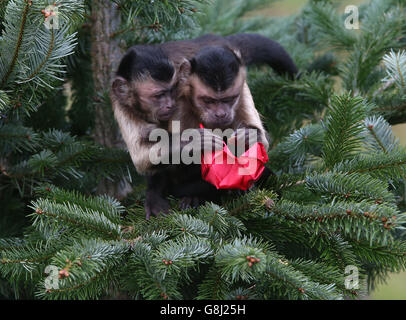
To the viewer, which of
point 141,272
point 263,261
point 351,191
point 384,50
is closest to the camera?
point 263,261

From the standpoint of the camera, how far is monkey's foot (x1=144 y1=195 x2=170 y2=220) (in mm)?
1648

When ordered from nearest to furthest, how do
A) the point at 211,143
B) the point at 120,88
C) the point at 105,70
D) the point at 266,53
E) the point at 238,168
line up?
the point at 238,168
the point at 211,143
the point at 120,88
the point at 105,70
the point at 266,53

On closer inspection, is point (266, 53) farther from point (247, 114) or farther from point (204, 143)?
point (204, 143)

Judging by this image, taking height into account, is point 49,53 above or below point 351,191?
above

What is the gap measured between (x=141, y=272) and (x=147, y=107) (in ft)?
2.94

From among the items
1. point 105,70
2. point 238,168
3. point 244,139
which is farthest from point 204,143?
point 105,70

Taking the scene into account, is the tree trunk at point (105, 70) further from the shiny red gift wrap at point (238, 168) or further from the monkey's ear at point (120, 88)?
the shiny red gift wrap at point (238, 168)

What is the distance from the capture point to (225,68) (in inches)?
68.2

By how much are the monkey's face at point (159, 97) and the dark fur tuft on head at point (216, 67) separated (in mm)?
121

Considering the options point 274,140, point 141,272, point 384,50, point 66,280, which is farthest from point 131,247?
point 384,50

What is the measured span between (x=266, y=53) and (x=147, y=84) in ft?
2.16

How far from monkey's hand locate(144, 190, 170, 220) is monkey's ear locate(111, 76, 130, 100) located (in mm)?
378

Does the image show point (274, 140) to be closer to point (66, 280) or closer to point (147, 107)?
point (147, 107)

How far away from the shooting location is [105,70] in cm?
189
